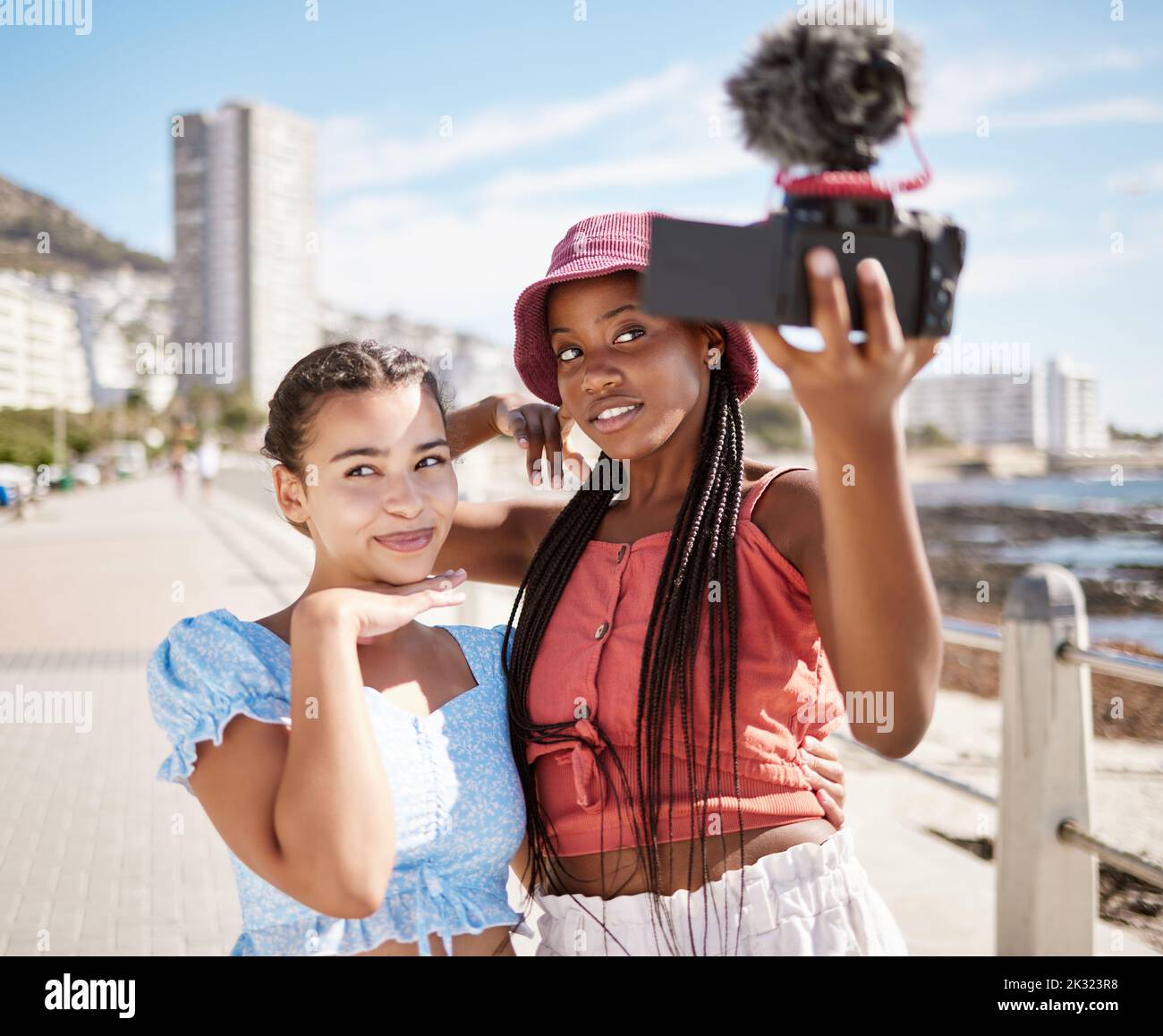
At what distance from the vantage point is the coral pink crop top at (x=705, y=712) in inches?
63.1

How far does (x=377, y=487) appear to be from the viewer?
5.41 ft

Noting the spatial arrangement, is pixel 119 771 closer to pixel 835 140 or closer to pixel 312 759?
pixel 312 759

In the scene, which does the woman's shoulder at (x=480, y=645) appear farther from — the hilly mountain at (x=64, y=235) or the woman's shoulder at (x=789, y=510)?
the hilly mountain at (x=64, y=235)

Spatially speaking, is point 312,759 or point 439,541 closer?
point 312,759

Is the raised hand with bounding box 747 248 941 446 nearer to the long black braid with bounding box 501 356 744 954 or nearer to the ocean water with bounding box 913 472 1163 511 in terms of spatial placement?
the long black braid with bounding box 501 356 744 954

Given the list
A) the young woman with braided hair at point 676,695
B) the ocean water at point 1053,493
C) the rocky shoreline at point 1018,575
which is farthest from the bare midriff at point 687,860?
the ocean water at point 1053,493

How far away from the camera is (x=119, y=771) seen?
239 inches

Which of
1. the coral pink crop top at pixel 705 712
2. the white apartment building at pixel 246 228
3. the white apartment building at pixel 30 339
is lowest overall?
the coral pink crop top at pixel 705 712

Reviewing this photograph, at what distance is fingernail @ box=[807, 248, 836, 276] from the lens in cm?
97

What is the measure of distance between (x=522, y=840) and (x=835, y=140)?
1201 millimetres

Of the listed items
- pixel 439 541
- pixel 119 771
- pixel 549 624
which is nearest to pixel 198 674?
pixel 439 541

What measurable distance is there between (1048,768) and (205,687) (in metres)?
2.69

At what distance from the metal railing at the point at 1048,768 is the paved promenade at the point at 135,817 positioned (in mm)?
627

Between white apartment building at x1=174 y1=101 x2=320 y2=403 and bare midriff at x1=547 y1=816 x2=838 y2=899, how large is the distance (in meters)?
113
